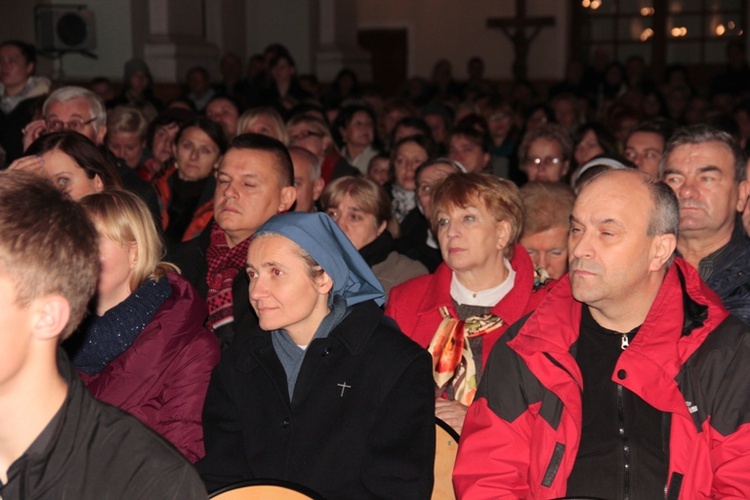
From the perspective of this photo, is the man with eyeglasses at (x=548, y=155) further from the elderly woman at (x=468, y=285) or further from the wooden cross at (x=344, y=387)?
the wooden cross at (x=344, y=387)

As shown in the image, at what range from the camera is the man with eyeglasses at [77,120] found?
5.41 meters

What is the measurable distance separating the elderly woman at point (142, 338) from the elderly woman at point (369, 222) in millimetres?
1546

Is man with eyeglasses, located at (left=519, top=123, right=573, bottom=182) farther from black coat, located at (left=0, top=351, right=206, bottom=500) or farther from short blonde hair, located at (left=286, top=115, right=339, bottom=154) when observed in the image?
black coat, located at (left=0, top=351, right=206, bottom=500)

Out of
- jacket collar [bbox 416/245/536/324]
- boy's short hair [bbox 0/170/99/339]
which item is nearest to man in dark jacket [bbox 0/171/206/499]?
boy's short hair [bbox 0/170/99/339]

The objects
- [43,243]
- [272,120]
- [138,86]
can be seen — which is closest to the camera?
[43,243]

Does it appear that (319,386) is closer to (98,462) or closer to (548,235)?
(98,462)

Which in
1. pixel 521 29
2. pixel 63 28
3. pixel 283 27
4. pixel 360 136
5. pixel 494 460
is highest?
pixel 521 29

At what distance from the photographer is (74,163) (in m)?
4.27

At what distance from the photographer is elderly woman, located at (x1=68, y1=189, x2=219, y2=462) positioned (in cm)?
315

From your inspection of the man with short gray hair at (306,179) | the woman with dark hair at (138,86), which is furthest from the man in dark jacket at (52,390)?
the woman with dark hair at (138,86)

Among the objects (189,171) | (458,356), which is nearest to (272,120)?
(189,171)

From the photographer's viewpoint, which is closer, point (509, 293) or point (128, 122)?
point (509, 293)

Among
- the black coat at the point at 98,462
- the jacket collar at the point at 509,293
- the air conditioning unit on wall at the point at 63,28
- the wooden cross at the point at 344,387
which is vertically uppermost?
the air conditioning unit on wall at the point at 63,28

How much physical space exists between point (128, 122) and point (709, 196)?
13.9 feet
